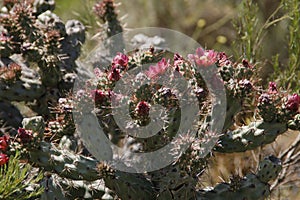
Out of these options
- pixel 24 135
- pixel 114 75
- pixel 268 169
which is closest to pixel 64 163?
pixel 24 135

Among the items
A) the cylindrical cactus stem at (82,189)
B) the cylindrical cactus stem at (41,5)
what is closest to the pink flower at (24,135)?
the cylindrical cactus stem at (82,189)

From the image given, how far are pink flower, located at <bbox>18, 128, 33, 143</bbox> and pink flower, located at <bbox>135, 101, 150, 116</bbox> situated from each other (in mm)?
367

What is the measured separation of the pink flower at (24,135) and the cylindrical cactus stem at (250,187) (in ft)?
2.08

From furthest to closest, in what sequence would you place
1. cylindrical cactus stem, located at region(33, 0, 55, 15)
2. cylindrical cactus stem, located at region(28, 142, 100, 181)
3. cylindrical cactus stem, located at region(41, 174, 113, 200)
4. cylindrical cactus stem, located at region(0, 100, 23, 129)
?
1. cylindrical cactus stem, located at region(33, 0, 55, 15)
2. cylindrical cactus stem, located at region(0, 100, 23, 129)
3. cylindrical cactus stem, located at region(41, 174, 113, 200)
4. cylindrical cactus stem, located at region(28, 142, 100, 181)

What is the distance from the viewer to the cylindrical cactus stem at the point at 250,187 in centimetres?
231

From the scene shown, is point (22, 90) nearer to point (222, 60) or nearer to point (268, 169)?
point (222, 60)

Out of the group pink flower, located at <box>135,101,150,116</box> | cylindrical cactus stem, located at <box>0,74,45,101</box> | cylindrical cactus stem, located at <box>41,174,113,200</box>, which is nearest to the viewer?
pink flower, located at <box>135,101,150,116</box>

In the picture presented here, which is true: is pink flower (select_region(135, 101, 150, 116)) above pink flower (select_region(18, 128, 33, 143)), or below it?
above

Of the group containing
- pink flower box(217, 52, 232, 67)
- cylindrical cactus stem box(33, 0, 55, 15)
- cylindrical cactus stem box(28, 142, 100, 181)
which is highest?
cylindrical cactus stem box(33, 0, 55, 15)

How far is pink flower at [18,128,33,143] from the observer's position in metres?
2.17

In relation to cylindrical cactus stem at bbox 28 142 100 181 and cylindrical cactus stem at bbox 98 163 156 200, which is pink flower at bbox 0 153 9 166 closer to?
cylindrical cactus stem at bbox 28 142 100 181

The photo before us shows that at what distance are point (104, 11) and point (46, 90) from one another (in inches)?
19.5

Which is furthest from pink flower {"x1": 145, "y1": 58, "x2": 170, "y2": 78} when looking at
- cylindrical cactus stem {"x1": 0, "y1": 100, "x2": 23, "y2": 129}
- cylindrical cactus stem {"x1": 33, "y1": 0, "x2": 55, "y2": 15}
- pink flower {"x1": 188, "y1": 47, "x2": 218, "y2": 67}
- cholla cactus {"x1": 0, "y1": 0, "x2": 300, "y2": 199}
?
cylindrical cactus stem {"x1": 33, "y1": 0, "x2": 55, "y2": 15}

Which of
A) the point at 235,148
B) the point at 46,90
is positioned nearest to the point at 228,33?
the point at 46,90
